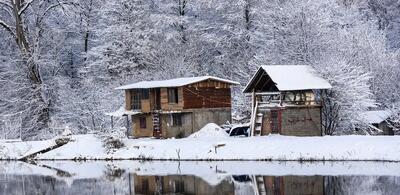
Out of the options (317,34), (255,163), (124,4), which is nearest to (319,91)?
(317,34)

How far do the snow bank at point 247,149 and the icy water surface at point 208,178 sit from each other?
1.52 metres

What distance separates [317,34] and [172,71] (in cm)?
1639

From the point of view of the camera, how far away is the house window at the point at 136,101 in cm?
6650

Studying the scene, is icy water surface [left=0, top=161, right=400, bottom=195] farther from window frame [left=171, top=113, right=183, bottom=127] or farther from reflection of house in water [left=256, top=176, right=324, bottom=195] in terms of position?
window frame [left=171, top=113, right=183, bottom=127]

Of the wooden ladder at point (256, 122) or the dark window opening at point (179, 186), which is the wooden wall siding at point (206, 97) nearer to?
the wooden ladder at point (256, 122)

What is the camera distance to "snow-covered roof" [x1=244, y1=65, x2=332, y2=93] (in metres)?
55.8

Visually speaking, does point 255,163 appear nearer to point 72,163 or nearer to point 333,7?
point 72,163

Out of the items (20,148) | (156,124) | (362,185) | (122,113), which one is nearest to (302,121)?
(156,124)

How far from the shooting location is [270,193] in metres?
35.5

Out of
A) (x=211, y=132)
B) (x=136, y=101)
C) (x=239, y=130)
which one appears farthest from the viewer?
(x=136, y=101)

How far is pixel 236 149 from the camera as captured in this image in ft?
174

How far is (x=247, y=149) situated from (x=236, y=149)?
97 cm

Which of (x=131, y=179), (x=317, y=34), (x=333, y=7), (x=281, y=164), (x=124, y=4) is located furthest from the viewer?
(x=124, y=4)

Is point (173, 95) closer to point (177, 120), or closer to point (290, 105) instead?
point (177, 120)
